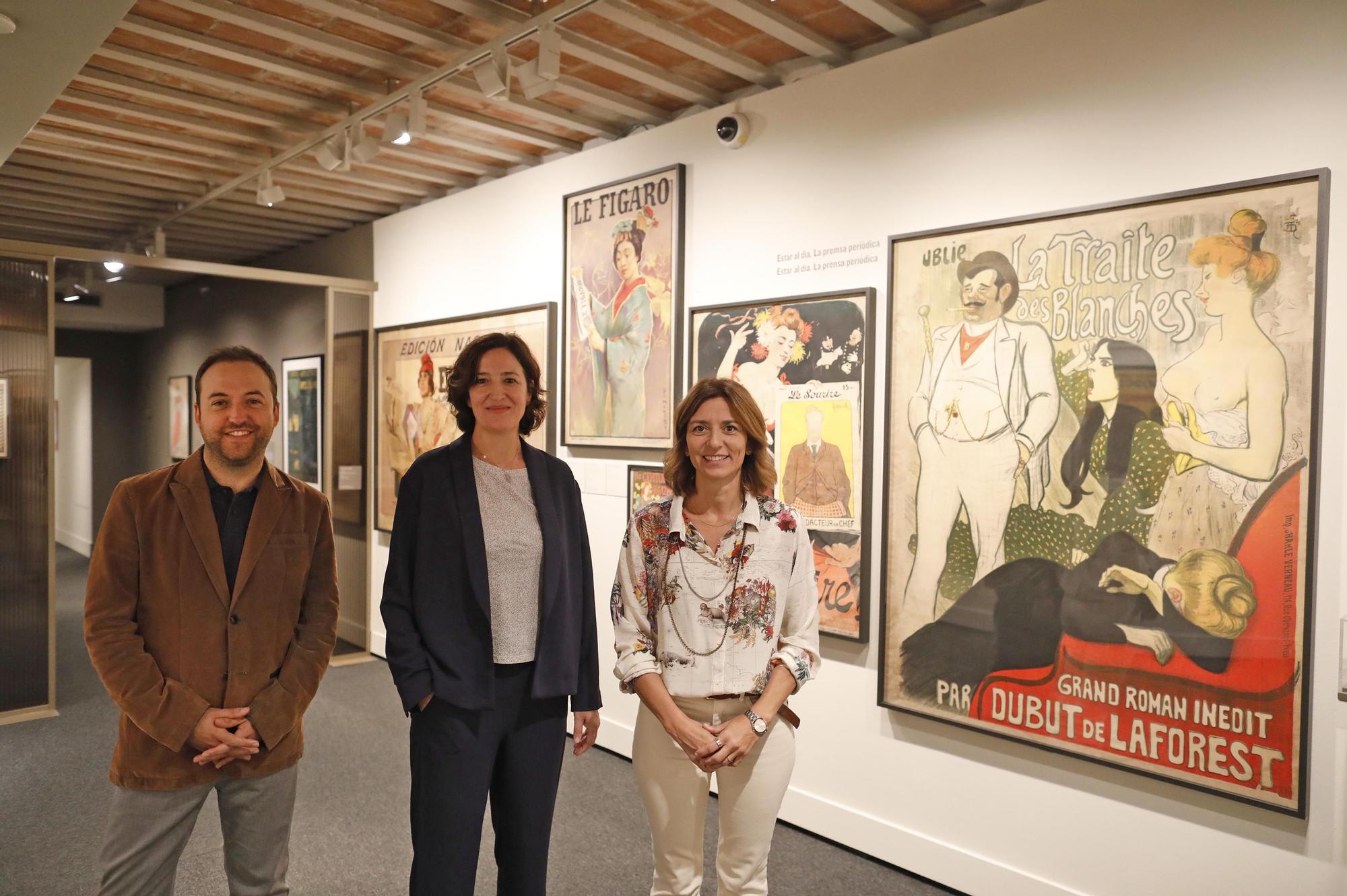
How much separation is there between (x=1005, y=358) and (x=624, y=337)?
6.35 feet

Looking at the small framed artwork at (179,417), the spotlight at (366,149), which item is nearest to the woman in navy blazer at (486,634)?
the spotlight at (366,149)

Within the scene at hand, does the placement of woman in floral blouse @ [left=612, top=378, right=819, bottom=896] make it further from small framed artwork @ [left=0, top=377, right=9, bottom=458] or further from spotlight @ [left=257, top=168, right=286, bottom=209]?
small framed artwork @ [left=0, top=377, right=9, bottom=458]

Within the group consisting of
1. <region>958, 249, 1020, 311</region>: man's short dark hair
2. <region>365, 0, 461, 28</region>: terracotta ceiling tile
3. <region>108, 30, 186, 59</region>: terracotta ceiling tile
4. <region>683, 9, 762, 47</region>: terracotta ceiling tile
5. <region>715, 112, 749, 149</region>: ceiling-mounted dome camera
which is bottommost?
<region>958, 249, 1020, 311</region>: man's short dark hair

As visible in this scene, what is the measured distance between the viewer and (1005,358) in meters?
3.02

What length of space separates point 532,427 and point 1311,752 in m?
2.26

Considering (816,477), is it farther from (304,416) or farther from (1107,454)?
(304,416)

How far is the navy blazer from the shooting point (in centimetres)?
208

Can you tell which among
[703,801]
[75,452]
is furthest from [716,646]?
[75,452]

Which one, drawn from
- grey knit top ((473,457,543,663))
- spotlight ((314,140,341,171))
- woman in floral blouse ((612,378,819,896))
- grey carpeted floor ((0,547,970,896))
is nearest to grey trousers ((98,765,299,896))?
grey knit top ((473,457,543,663))

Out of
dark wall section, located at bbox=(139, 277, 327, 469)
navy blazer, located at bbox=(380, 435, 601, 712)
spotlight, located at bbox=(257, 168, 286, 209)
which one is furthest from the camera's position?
dark wall section, located at bbox=(139, 277, 327, 469)

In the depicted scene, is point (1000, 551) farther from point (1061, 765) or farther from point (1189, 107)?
point (1189, 107)

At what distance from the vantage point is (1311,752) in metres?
2.44

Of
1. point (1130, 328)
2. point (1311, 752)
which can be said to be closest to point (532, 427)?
point (1130, 328)

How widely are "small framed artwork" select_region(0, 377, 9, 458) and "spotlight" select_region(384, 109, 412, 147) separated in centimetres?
254
